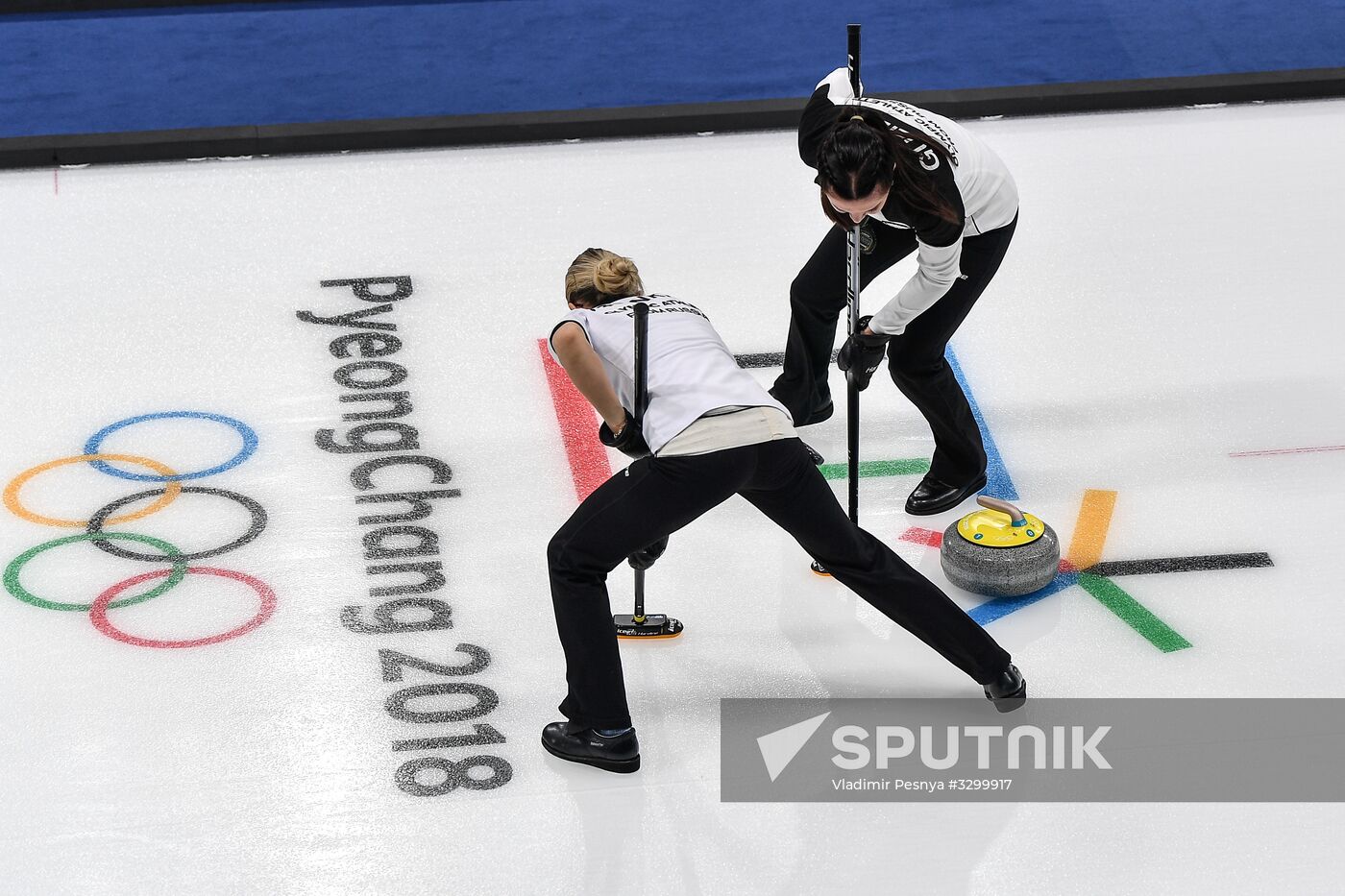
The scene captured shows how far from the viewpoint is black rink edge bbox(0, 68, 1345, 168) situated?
23.3 feet

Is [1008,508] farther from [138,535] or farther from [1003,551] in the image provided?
[138,535]

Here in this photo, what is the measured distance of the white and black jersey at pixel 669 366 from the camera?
370 centimetres

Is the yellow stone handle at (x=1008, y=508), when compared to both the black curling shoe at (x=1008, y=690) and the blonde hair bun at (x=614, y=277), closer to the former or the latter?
the black curling shoe at (x=1008, y=690)

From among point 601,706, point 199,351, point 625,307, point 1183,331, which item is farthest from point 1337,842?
point 199,351

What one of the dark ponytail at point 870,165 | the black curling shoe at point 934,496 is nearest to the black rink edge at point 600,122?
the black curling shoe at point 934,496

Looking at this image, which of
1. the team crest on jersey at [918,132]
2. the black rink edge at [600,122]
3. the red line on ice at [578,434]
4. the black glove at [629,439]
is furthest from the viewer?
the black rink edge at [600,122]

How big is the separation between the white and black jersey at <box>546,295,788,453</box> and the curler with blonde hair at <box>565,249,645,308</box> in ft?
0.08

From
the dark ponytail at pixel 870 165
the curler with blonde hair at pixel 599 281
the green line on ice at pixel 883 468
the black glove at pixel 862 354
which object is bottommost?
the green line on ice at pixel 883 468

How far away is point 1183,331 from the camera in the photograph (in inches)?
231

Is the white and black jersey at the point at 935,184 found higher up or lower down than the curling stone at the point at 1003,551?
higher up

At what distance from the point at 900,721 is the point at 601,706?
2.41 feet

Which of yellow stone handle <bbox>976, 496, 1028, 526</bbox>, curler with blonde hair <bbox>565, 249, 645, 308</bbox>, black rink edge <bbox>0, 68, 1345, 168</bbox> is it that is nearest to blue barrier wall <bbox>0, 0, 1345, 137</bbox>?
black rink edge <bbox>0, 68, 1345, 168</bbox>

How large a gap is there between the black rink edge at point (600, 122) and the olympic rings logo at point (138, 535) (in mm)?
2076

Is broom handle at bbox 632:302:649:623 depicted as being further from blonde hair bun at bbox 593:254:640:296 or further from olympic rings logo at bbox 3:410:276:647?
olympic rings logo at bbox 3:410:276:647
